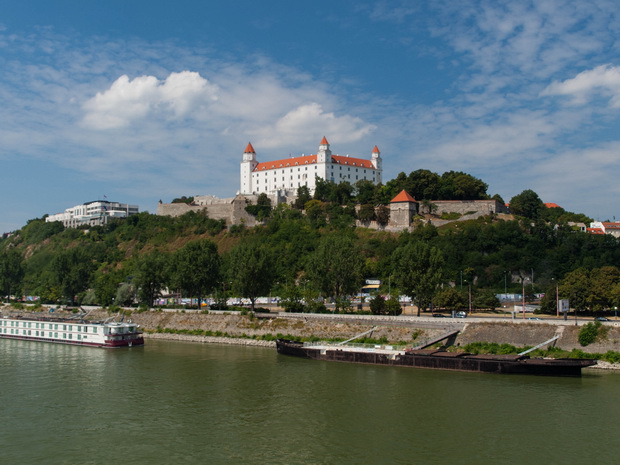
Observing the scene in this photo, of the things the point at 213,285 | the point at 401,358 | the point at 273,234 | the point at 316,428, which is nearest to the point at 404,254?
the point at 401,358

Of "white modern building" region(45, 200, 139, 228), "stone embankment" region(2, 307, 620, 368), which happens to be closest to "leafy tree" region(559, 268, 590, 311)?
"stone embankment" region(2, 307, 620, 368)

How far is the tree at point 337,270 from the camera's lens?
4888cm

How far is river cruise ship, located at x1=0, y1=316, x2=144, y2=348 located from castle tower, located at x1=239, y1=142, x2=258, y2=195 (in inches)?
2387

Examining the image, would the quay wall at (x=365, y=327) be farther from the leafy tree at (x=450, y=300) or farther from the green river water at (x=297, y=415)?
the leafy tree at (x=450, y=300)

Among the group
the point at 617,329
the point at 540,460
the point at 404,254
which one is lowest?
the point at 540,460

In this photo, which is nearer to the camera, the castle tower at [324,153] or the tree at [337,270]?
the tree at [337,270]

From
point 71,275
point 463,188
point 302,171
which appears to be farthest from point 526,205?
point 71,275

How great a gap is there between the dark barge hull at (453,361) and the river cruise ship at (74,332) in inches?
513

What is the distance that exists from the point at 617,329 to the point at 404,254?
16.5 m

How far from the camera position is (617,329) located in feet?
109

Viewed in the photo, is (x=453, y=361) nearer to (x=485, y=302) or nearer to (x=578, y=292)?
(x=578, y=292)

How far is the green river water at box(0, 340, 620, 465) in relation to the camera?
18.4m

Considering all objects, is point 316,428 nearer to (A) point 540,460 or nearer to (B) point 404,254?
(A) point 540,460

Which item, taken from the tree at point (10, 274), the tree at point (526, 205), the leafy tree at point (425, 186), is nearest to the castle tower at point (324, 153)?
the leafy tree at point (425, 186)
